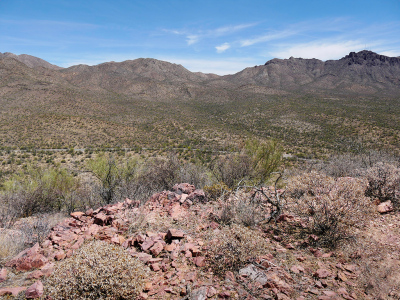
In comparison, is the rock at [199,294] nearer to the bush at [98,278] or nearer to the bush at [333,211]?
the bush at [98,278]

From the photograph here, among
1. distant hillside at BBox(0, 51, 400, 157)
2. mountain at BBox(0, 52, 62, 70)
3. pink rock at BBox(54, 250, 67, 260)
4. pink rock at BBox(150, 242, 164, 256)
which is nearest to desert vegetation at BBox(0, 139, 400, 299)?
pink rock at BBox(150, 242, 164, 256)

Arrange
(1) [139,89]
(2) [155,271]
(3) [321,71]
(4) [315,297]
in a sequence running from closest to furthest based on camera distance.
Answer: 1. (4) [315,297]
2. (2) [155,271]
3. (1) [139,89]
4. (3) [321,71]

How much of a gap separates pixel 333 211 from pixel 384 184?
3363 mm

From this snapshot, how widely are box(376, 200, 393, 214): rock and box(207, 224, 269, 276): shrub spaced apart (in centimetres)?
358

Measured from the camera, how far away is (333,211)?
13.7 ft

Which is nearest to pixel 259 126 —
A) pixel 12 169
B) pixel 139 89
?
pixel 12 169

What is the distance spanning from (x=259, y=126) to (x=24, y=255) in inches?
1922

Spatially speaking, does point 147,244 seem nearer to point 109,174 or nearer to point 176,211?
point 176,211

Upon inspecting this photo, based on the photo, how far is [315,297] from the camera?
9.43 ft

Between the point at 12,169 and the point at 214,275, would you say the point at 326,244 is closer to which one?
the point at 214,275

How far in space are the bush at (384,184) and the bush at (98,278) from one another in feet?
21.6

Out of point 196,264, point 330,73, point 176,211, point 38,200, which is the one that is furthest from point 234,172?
point 330,73

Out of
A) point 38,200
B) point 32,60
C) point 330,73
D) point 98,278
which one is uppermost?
point 32,60

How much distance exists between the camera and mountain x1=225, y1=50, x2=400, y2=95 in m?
127
